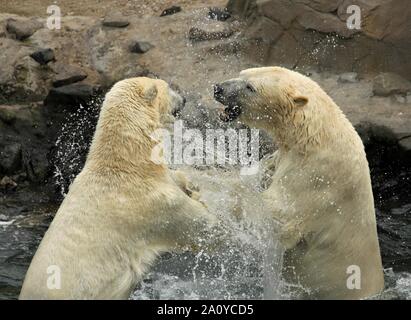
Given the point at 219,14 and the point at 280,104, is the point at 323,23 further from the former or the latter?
the point at 280,104

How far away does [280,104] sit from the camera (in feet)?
22.3

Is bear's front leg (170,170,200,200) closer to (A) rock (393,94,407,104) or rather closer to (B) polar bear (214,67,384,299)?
(B) polar bear (214,67,384,299)

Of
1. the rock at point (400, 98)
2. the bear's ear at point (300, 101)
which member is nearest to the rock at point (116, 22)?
the rock at point (400, 98)

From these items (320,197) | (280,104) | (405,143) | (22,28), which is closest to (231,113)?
(280,104)

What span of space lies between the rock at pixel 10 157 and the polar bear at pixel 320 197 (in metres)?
4.44

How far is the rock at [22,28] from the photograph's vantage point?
39.6ft

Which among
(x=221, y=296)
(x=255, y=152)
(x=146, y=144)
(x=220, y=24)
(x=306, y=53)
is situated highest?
(x=220, y=24)

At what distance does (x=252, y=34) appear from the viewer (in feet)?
38.1

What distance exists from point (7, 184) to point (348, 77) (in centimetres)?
423

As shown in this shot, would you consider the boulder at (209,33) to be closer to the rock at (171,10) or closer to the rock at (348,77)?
the rock at (171,10)

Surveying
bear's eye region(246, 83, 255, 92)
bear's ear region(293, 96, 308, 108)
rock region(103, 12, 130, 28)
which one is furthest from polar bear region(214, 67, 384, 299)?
rock region(103, 12, 130, 28)

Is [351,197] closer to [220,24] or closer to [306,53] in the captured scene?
[306,53]

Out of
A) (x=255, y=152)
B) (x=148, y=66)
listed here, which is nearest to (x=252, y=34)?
(x=148, y=66)

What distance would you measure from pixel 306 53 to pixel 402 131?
1884 millimetres
